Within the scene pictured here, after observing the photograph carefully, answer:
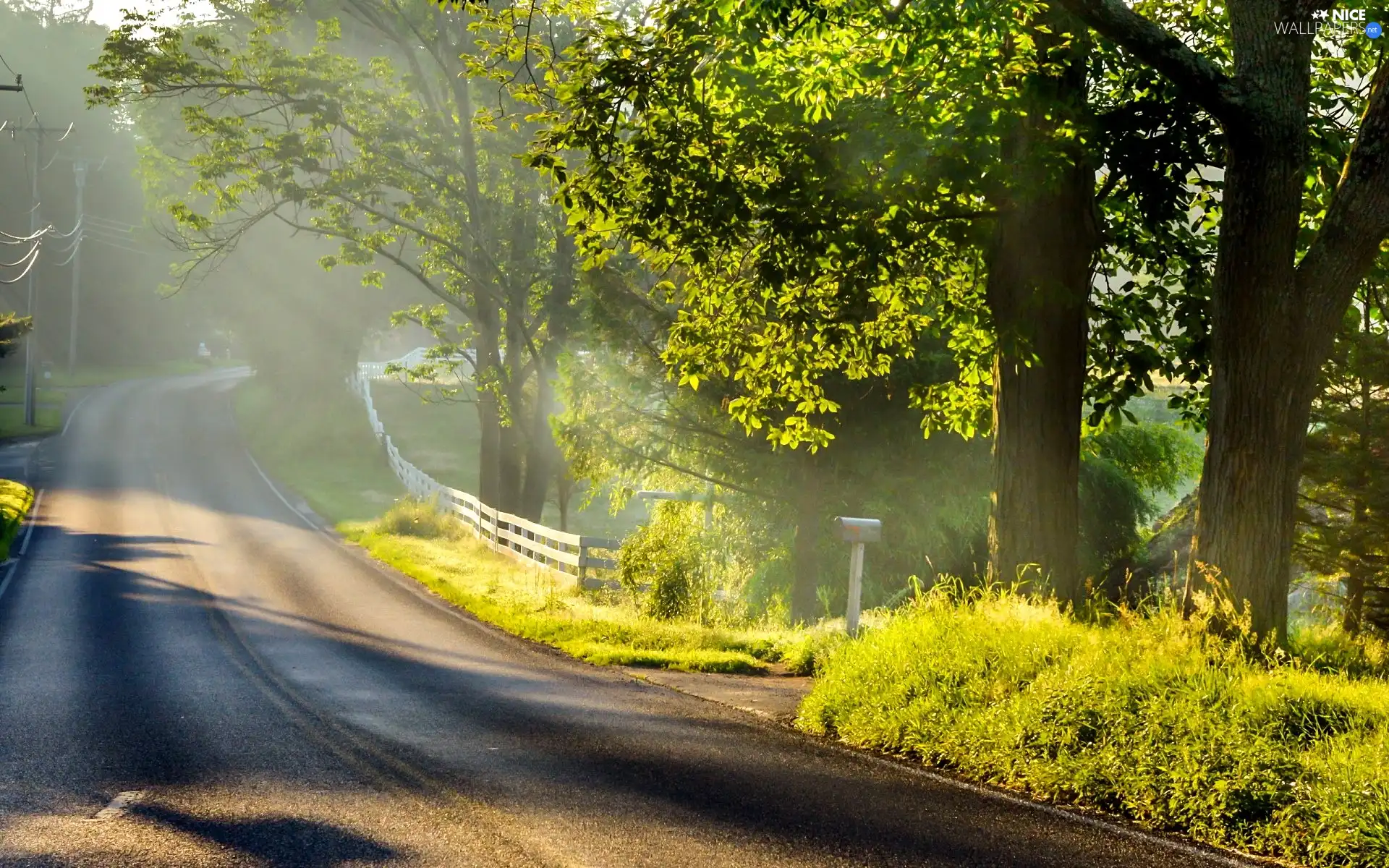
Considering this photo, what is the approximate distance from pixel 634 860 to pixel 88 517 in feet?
94.7

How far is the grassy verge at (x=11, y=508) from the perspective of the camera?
25509 mm

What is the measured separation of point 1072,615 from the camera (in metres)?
10.2

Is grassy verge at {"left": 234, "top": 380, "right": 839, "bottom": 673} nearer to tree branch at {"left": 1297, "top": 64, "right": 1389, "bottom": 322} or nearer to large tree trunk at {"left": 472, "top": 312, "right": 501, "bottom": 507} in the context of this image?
large tree trunk at {"left": 472, "top": 312, "right": 501, "bottom": 507}

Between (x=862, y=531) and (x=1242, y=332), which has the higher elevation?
(x=1242, y=332)

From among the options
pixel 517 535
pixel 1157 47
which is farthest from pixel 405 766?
pixel 517 535

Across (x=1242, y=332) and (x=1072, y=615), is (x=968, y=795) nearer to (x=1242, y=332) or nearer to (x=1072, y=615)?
(x=1072, y=615)

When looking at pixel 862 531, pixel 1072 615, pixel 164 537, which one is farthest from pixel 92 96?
pixel 1072 615

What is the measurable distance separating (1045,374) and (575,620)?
759cm

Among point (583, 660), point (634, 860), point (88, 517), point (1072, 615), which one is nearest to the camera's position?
point (634, 860)

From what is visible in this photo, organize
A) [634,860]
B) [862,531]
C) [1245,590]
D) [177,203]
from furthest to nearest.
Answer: [177,203]
[862,531]
[1245,590]
[634,860]

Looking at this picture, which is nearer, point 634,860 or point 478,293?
point 634,860

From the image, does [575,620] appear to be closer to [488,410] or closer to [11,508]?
[488,410]

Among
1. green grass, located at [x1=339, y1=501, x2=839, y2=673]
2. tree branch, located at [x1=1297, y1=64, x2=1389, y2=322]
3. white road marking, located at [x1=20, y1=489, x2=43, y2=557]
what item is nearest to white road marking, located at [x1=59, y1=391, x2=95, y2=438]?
white road marking, located at [x1=20, y1=489, x2=43, y2=557]

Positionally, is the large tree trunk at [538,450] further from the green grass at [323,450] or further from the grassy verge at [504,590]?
the green grass at [323,450]
